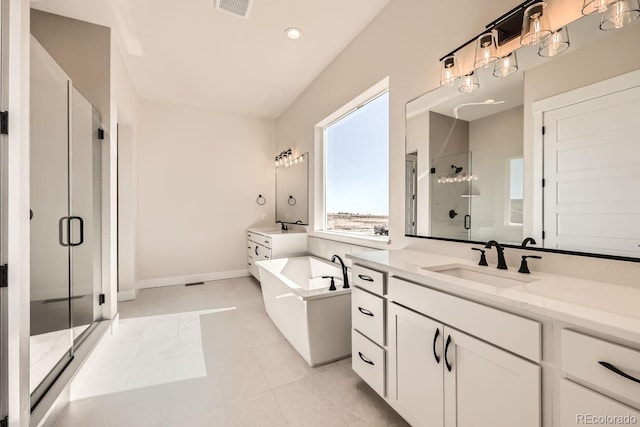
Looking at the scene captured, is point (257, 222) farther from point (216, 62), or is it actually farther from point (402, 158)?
point (402, 158)

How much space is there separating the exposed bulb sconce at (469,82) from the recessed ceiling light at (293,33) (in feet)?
5.72

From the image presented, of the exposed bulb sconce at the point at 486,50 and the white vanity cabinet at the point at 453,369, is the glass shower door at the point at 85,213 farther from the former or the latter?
the exposed bulb sconce at the point at 486,50

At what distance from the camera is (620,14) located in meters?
1.07

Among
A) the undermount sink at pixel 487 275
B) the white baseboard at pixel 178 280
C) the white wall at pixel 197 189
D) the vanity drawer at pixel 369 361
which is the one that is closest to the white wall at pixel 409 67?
the undermount sink at pixel 487 275

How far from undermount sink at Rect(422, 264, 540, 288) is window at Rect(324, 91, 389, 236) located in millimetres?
988

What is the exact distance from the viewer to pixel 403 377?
4.64ft

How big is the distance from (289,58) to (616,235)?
3.18 metres

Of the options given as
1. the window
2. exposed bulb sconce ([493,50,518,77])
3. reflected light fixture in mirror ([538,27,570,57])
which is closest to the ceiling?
the window

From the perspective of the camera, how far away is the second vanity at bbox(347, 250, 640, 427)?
0.74 metres

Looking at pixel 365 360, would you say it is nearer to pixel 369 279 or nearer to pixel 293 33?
pixel 369 279

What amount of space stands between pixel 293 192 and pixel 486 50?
3212mm

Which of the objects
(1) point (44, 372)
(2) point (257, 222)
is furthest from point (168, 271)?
(1) point (44, 372)

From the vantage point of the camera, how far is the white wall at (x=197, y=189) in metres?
4.24

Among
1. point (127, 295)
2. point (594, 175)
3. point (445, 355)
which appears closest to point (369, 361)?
point (445, 355)
